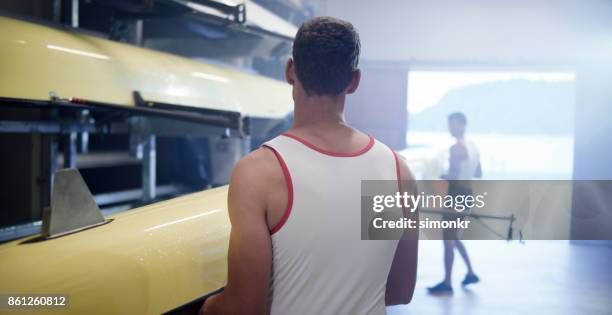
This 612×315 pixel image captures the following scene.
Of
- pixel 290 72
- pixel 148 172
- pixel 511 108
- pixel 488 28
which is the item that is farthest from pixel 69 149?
pixel 511 108

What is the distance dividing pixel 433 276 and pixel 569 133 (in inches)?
109

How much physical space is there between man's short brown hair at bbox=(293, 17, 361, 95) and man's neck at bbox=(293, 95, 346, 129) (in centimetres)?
2

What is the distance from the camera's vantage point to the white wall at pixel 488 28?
5.35 m

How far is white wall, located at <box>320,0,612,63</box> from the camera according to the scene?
5352 millimetres

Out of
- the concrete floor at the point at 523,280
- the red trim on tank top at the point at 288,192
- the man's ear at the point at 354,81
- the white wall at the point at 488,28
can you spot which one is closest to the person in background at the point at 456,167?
the concrete floor at the point at 523,280

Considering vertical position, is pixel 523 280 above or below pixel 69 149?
below

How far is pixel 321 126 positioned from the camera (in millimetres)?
891

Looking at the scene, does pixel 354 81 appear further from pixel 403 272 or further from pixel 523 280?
pixel 523 280

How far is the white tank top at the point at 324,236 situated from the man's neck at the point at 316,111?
0.23 feet

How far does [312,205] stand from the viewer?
821mm

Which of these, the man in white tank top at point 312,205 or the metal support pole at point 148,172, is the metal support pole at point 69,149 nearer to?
the metal support pole at point 148,172

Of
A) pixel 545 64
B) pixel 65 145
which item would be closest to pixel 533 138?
pixel 545 64

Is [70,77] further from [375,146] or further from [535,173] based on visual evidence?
[535,173]

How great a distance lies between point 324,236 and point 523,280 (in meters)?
3.93
